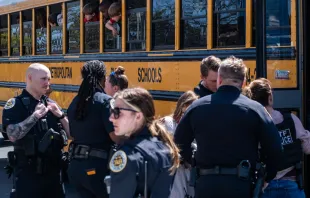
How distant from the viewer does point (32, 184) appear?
14.1 ft

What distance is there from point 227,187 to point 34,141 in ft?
4.98

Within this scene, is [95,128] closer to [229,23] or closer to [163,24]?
[229,23]

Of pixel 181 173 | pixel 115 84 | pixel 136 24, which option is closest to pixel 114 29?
pixel 136 24

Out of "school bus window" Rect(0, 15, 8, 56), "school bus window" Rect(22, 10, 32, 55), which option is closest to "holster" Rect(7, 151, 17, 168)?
"school bus window" Rect(22, 10, 32, 55)

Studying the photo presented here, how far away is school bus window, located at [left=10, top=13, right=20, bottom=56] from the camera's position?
416 inches

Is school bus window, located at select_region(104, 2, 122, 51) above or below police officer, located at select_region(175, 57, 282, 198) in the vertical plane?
above

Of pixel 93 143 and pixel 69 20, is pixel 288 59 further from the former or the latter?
pixel 69 20

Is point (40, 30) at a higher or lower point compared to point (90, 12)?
lower

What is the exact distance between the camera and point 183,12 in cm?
656

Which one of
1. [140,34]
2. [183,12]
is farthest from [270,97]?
[140,34]

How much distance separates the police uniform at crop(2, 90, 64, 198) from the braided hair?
31 centimetres

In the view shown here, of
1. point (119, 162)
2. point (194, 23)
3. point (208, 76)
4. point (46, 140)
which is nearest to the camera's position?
point (119, 162)

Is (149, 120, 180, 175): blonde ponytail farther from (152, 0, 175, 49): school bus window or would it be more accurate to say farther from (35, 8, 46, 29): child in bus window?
(35, 8, 46, 29): child in bus window

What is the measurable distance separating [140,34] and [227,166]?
4.00 meters
